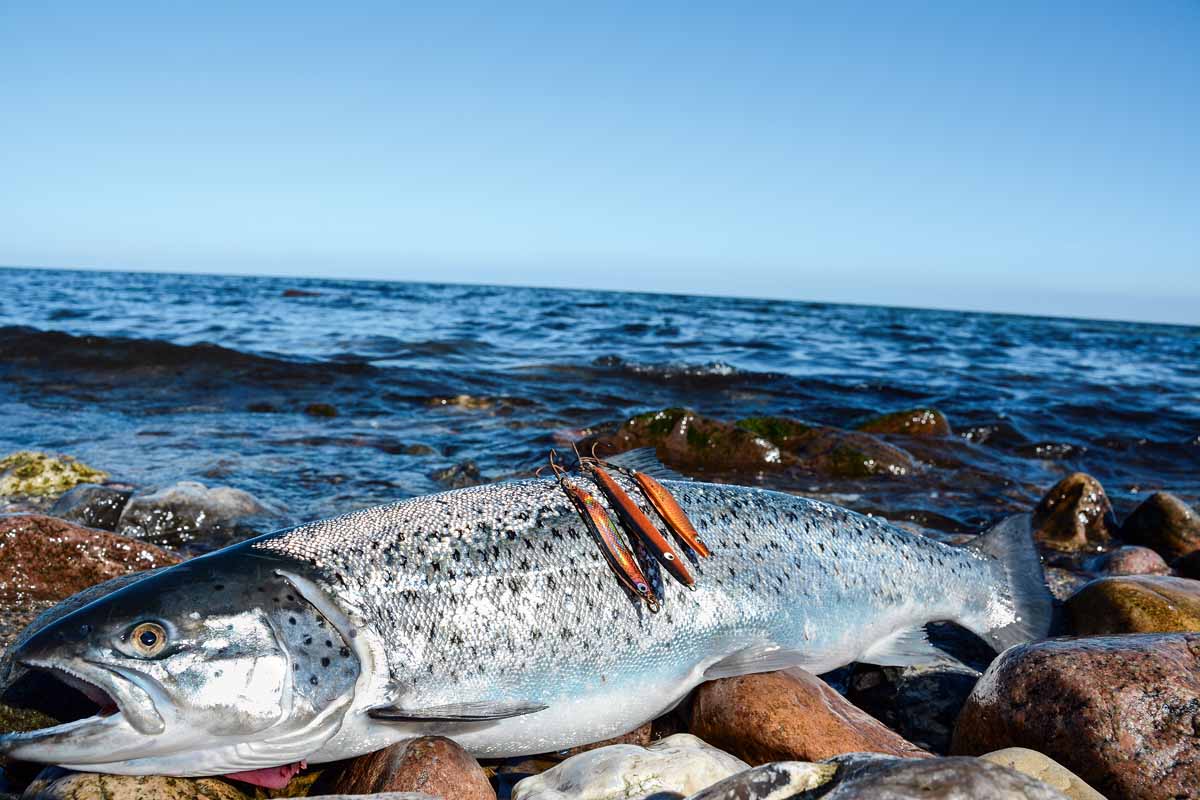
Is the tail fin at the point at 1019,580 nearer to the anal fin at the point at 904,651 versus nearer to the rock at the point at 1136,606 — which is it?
the rock at the point at 1136,606

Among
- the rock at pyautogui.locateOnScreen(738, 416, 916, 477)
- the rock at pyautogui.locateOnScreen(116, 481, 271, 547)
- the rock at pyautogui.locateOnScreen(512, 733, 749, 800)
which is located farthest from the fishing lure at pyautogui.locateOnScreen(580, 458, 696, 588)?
the rock at pyautogui.locateOnScreen(738, 416, 916, 477)

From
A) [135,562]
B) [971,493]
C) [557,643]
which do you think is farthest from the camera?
[971,493]

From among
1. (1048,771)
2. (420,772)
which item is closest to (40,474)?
(420,772)

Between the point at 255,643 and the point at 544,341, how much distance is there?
21161 millimetres

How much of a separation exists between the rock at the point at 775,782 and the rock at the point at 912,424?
32.5 feet

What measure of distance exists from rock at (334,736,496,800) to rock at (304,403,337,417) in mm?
9541

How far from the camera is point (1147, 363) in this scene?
2723 centimetres

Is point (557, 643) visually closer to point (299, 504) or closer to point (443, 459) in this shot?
point (299, 504)

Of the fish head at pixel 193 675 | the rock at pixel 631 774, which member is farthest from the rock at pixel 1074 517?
the fish head at pixel 193 675

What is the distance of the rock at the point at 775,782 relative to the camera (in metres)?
2.46

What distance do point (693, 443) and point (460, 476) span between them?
303 cm

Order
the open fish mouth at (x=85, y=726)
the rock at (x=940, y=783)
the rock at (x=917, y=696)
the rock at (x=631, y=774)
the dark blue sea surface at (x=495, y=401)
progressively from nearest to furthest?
the rock at (x=940, y=783) → the open fish mouth at (x=85, y=726) → the rock at (x=631, y=774) → the rock at (x=917, y=696) → the dark blue sea surface at (x=495, y=401)

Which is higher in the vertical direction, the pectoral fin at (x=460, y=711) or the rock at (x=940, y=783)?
the rock at (x=940, y=783)

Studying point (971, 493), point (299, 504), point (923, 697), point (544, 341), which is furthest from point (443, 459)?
point (544, 341)
